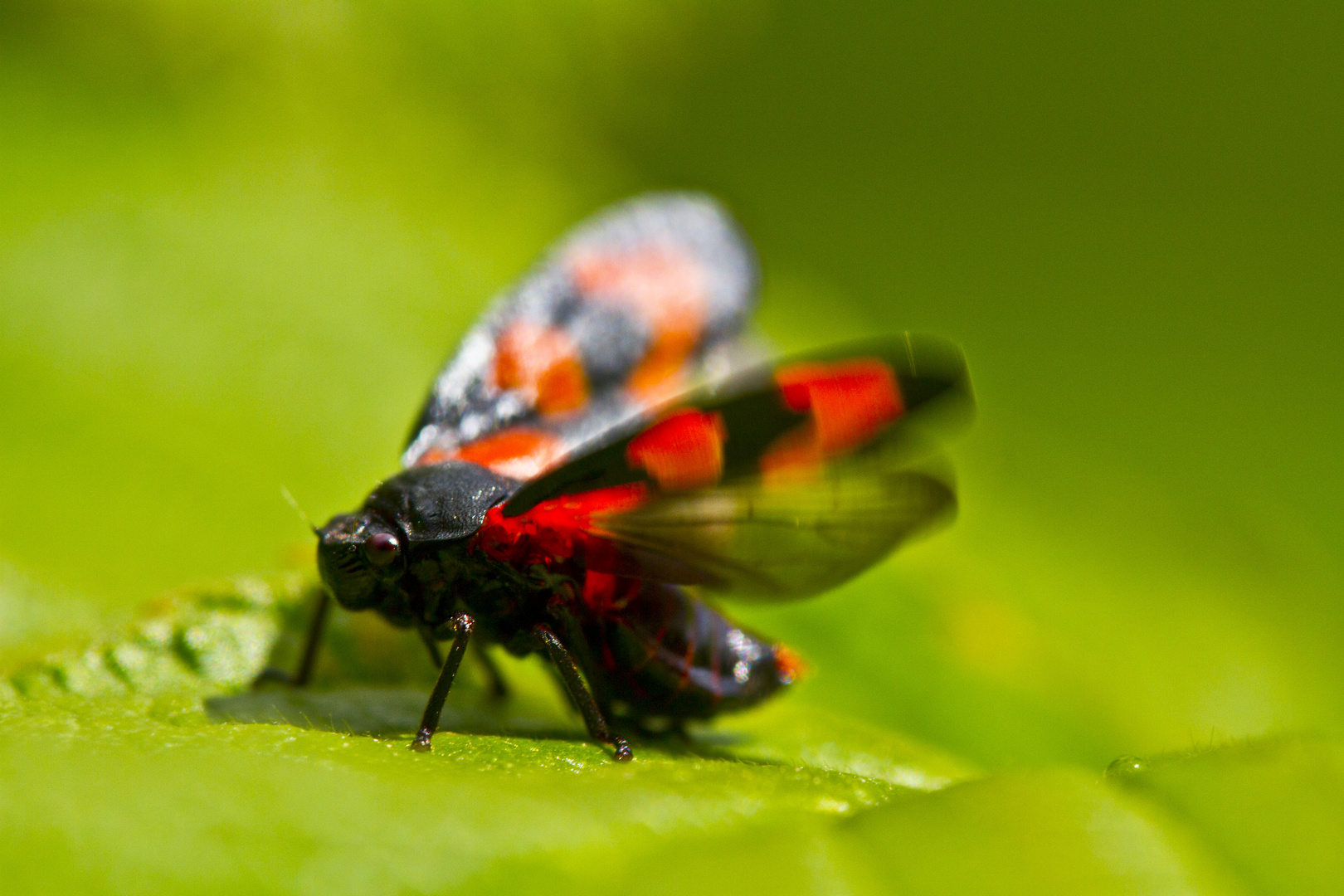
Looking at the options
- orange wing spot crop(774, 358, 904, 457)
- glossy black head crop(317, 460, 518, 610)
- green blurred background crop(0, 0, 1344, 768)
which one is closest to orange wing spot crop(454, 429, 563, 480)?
glossy black head crop(317, 460, 518, 610)

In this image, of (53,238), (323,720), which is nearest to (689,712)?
(323,720)

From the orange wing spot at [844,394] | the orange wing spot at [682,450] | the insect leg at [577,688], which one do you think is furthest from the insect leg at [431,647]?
the orange wing spot at [844,394]

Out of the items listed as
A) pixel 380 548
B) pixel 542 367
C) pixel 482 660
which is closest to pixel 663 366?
pixel 542 367

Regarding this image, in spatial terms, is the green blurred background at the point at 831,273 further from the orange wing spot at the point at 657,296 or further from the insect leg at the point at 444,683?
the insect leg at the point at 444,683

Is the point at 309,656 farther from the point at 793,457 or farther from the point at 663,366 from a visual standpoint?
the point at 663,366

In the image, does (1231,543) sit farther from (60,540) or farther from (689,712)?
(60,540)

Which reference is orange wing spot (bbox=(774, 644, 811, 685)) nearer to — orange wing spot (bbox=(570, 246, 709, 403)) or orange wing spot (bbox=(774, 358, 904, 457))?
orange wing spot (bbox=(774, 358, 904, 457))

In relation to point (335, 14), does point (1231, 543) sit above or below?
below
